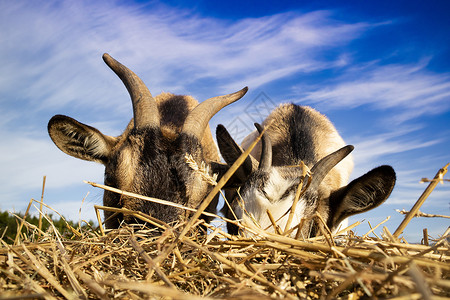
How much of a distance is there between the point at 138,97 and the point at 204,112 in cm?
98

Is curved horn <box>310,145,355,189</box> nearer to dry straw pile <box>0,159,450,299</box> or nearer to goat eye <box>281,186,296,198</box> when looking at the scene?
goat eye <box>281,186,296,198</box>

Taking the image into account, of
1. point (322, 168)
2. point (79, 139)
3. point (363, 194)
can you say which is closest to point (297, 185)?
point (322, 168)

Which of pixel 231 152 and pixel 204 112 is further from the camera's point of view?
pixel 204 112

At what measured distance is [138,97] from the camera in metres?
5.31

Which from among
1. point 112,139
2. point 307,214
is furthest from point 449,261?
point 112,139

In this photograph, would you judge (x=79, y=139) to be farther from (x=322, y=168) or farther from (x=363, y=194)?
(x=363, y=194)

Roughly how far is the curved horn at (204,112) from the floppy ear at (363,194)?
79.2 inches

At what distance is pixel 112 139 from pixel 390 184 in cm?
373

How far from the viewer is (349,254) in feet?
7.61

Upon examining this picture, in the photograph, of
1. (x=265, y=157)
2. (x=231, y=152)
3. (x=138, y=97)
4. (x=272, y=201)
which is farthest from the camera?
(x=138, y=97)

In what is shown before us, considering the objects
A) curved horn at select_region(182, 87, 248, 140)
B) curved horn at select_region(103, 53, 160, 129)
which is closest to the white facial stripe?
curved horn at select_region(182, 87, 248, 140)

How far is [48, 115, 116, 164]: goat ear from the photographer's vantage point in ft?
15.8

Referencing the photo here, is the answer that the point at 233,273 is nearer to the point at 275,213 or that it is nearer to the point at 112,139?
the point at 275,213

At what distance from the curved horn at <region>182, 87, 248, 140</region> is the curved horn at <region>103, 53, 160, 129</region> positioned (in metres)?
0.45
